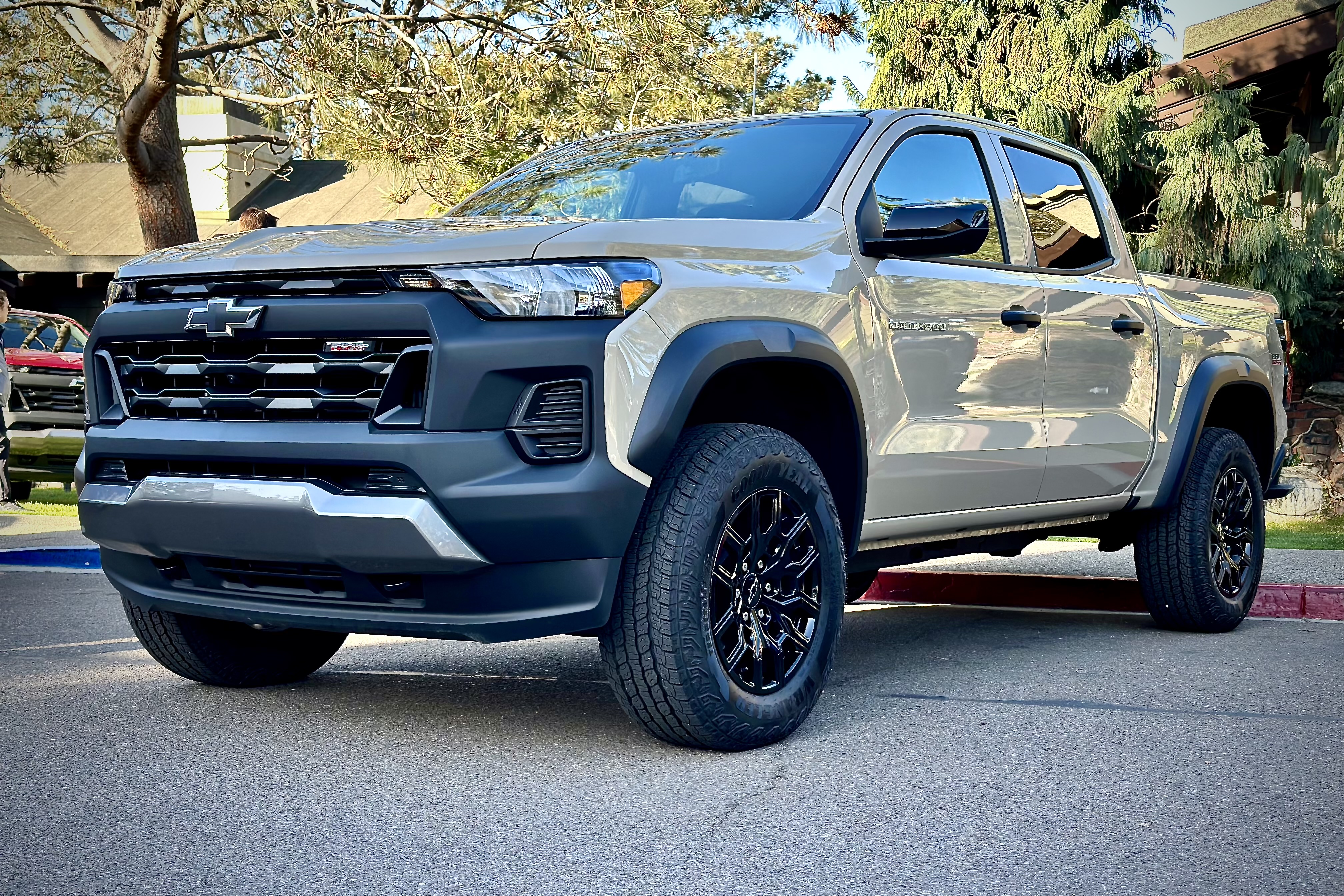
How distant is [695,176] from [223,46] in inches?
434

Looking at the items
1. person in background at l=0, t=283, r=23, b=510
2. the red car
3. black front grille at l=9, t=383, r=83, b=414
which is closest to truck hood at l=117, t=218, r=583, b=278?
person in background at l=0, t=283, r=23, b=510

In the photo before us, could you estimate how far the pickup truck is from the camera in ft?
12.1

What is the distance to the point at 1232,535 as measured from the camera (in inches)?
267

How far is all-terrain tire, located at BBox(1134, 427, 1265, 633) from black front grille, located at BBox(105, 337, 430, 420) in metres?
3.97

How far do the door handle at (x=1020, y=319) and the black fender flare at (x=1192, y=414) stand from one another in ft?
4.31

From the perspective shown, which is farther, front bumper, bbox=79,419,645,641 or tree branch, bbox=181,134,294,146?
tree branch, bbox=181,134,294,146

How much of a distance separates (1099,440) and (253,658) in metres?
3.31

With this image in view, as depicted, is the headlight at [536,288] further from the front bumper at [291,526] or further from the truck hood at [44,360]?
the truck hood at [44,360]

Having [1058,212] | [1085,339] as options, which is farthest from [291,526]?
[1058,212]

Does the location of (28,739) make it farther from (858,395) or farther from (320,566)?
(858,395)

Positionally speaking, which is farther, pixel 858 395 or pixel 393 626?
pixel 858 395

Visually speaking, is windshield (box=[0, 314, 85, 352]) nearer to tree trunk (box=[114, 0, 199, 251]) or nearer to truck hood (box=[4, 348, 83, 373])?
truck hood (box=[4, 348, 83, 373])

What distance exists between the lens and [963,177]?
545 cm

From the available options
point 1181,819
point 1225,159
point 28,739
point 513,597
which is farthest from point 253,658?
point 1225,159
